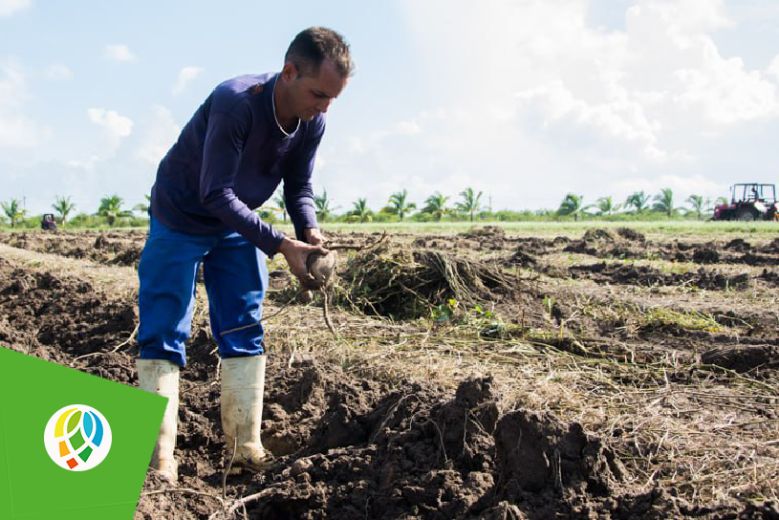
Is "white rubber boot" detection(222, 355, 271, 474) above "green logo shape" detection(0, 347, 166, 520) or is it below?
below

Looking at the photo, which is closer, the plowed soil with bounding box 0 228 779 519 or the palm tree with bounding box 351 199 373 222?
the plowed soil with bounding box 0 228 779 519

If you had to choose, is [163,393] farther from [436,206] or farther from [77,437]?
[436,206]

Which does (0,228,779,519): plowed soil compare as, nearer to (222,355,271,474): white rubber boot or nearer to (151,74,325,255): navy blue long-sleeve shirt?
Result: (222,355,271,474): white rubber boot

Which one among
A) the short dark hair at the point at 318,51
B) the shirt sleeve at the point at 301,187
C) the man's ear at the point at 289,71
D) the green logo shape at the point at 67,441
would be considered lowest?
the green logo shape at the point at 67,441

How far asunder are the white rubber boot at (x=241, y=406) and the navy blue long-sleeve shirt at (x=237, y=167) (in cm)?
62

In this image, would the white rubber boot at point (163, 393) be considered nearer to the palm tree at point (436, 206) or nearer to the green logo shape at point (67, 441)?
the green logo shape at point (67, 441)

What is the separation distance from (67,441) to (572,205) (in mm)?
45382

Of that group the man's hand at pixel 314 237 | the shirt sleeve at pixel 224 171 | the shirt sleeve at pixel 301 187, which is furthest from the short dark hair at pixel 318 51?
the man's hand at pixel 314 237

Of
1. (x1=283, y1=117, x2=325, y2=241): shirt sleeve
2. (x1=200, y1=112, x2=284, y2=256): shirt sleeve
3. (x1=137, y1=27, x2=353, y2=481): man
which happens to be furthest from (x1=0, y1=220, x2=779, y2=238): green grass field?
(x1=200, y1=112, x2=284, y2=256): shirt sleeve

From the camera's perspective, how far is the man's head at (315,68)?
2.99 m

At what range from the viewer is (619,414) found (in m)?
3.77

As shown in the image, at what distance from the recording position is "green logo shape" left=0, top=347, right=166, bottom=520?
6.53 ft

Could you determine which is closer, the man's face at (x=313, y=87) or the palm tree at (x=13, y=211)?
the man's face at (x=313, y=87)

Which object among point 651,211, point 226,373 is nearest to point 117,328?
point 226,373
